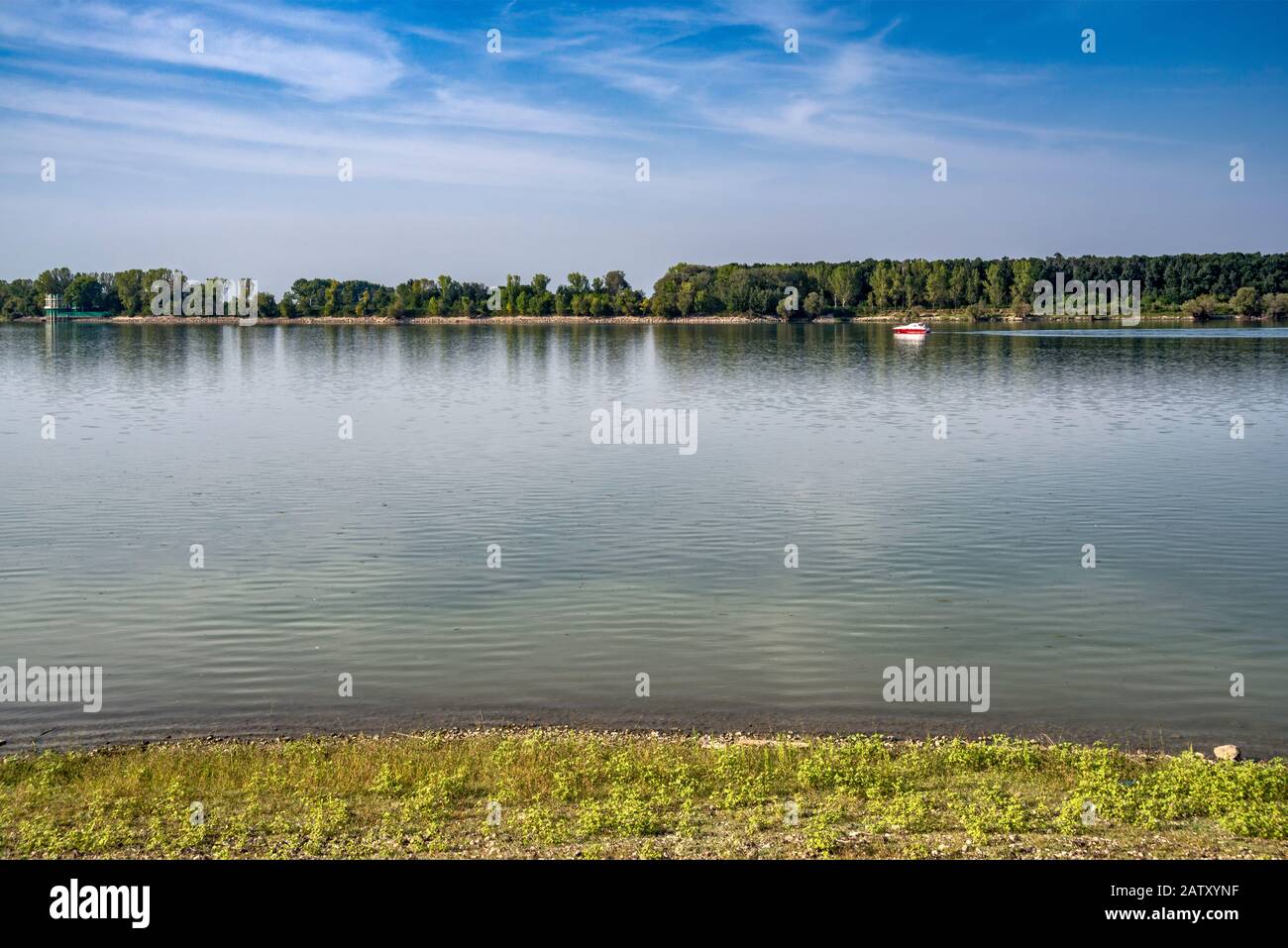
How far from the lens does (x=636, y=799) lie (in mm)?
12094

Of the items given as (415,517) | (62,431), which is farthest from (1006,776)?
(62,431)

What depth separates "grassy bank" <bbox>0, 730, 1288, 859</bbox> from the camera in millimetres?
10883

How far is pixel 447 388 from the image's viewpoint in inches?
3098

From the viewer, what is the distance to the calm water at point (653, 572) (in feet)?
55.5

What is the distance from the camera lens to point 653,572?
24281 mm

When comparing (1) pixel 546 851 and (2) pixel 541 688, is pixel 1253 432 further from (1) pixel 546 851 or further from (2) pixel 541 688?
(1) pixel 546 851

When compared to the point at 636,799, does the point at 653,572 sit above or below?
above

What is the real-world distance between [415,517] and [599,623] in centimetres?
1147

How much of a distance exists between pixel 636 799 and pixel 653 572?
12271 millimetres

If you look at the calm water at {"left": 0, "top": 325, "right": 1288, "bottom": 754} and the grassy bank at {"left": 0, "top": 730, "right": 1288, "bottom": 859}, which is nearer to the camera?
the grassy bank at {"left": 0, "top": 730, "right": 1288, "bottom": 859}

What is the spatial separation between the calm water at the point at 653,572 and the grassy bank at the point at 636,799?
1.98 meters

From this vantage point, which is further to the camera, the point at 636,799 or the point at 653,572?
the point at 653,572

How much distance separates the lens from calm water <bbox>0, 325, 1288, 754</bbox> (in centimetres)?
1691

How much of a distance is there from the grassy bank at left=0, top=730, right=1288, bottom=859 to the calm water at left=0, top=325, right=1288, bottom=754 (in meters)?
1.98
